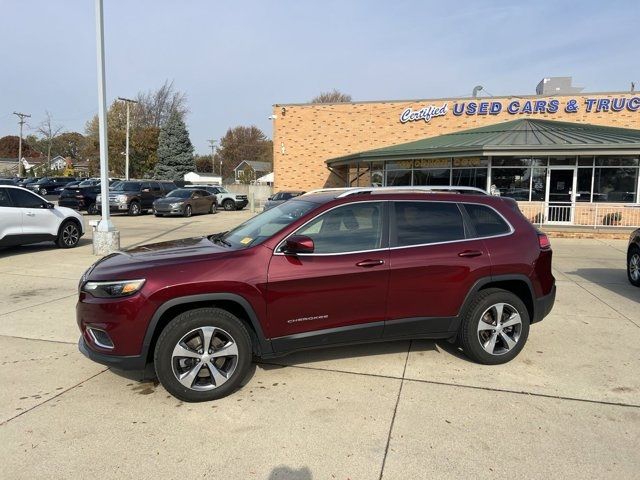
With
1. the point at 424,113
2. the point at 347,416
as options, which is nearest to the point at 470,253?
the point at 347,416

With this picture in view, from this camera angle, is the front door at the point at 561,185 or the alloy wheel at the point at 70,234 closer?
the alloy wheel at the point at 70,234

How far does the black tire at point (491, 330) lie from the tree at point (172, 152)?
56.6 meters

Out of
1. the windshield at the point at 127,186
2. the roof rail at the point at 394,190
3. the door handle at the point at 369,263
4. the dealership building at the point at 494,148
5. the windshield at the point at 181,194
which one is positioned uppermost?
the dealership building at the point at 494,148

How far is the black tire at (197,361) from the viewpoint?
362cm

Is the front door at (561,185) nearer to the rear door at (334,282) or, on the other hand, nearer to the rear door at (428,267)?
the rear door at (428,267)

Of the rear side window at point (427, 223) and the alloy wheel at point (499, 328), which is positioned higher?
the rear side window at point (427, 223)

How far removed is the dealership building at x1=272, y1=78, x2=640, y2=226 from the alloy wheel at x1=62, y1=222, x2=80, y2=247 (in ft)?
44.4

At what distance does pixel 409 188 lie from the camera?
4672 millimetres

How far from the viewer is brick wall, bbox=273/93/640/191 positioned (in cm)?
2506

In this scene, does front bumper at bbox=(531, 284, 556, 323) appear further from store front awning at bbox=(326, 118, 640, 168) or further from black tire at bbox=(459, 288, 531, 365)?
store front awning at bbox=(326, 118, 640, 168)

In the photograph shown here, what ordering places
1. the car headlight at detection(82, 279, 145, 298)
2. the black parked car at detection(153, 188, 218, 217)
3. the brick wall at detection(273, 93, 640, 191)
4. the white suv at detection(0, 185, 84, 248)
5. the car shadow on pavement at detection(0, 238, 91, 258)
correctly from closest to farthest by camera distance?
1. the car headlight at detection(82, 279, 145, 298)
2. the white suv at detection(0, 185, 84, 248)
3. the car shadow on pavement at detection(0, 238, 91, 258)
4. the black parked car at detection(153, 188, 218, 217)
5. the brick wall at detection(273, 93, 640, 191)

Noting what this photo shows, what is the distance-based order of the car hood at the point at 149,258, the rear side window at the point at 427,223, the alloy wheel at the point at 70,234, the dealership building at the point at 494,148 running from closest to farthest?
the car hood at the point at 149,258 → the rear side window at the point at 427,223 → the alloy wheel at the point at 70,234 → the dealership building at the point at 494,148

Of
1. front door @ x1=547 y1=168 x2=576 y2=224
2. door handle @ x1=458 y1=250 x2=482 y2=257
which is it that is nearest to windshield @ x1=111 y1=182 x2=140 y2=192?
front door @ x1=547 y1=168 x2=576 y2=224

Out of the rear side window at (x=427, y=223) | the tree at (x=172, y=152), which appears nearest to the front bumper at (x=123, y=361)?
the rear side window at (x=427, y=223)
